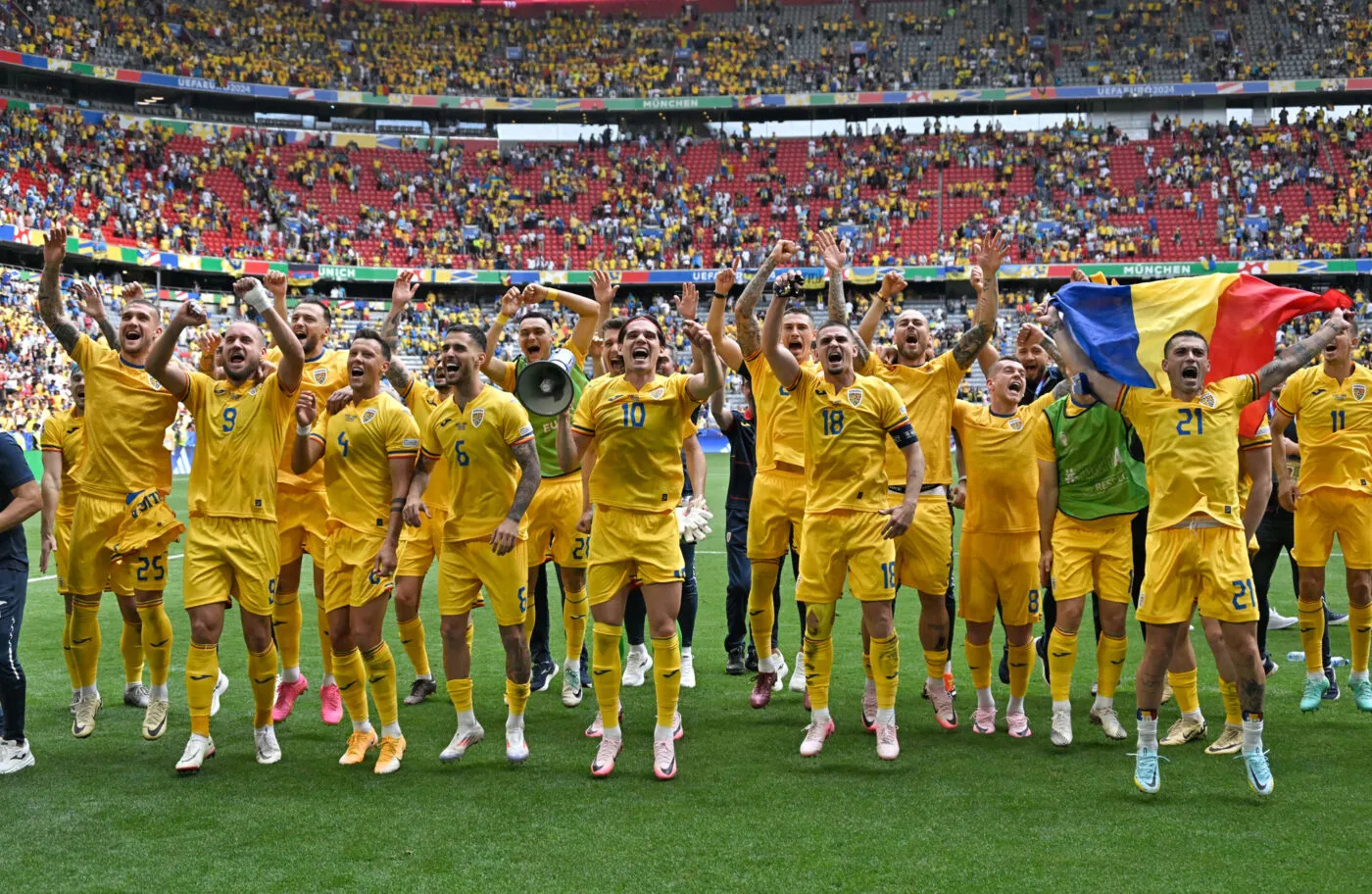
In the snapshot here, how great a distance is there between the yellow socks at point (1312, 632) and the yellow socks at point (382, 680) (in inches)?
242

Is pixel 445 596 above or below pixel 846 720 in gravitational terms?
above

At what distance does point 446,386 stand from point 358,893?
324cm

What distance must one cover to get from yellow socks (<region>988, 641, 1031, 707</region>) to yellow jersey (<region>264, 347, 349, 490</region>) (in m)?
4.79

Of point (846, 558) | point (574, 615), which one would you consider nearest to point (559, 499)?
point (574, 615)

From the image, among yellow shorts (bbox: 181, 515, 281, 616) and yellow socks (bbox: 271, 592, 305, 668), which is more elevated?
yellow shorts (bbox: 181, 515, 281, 616)

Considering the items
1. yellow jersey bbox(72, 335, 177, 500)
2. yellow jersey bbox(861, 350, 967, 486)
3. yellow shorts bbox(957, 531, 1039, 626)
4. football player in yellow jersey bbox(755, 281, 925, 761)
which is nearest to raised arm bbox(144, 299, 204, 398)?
yellow jersey bbox(72, 335, 177, 500)

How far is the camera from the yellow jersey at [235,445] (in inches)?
269

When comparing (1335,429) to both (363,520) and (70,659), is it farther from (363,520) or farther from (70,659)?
(70,659)

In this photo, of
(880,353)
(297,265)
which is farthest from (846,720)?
(297,265)

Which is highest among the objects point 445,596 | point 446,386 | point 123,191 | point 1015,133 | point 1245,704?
point 1015,133

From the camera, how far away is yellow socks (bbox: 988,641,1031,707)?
7.63m

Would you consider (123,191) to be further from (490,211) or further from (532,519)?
(532,519)

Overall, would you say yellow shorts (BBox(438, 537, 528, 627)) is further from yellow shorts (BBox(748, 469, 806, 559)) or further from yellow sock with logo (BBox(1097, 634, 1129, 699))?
yellow sock with logo (BBox(1097, 634, 1129, 699))

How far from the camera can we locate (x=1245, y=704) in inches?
243
